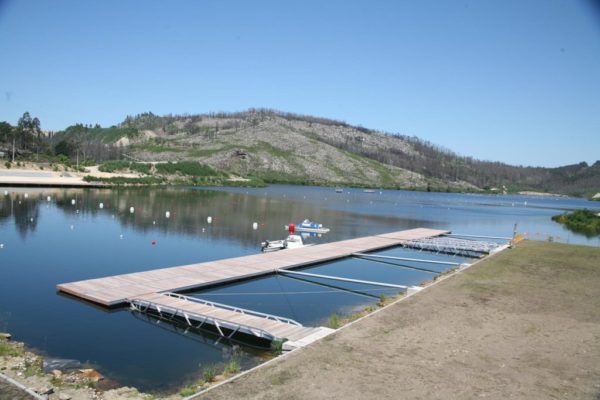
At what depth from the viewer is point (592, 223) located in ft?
241

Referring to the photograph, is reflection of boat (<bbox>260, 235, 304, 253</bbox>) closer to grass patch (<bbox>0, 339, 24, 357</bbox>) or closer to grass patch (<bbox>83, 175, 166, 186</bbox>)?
grass patch (<bbox>0, 339, 24, 357</bbox>)

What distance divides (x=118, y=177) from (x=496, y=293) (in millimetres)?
101918

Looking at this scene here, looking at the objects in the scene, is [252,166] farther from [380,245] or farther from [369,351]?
[369,351]

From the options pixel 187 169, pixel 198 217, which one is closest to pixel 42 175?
pixel 187 169

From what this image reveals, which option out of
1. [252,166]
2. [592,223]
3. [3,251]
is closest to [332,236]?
[3,251]

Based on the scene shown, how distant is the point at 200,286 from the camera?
24.2 m

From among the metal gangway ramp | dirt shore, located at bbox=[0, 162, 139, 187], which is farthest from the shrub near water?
the metal gangway ramp

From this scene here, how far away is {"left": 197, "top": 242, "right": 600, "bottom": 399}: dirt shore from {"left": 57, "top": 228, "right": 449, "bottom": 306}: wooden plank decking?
10.5 metres

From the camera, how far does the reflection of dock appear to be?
17.1 m

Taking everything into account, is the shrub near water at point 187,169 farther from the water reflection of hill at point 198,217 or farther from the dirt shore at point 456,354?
the dirt shore at point 456,354

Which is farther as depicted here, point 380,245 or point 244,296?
point 380,245

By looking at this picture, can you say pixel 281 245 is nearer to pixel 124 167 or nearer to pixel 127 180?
pixel 127 180

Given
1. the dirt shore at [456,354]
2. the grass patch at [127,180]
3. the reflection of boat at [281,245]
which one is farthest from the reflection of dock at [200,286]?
the grass patch at [127,180]

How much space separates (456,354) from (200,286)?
14417 mm
